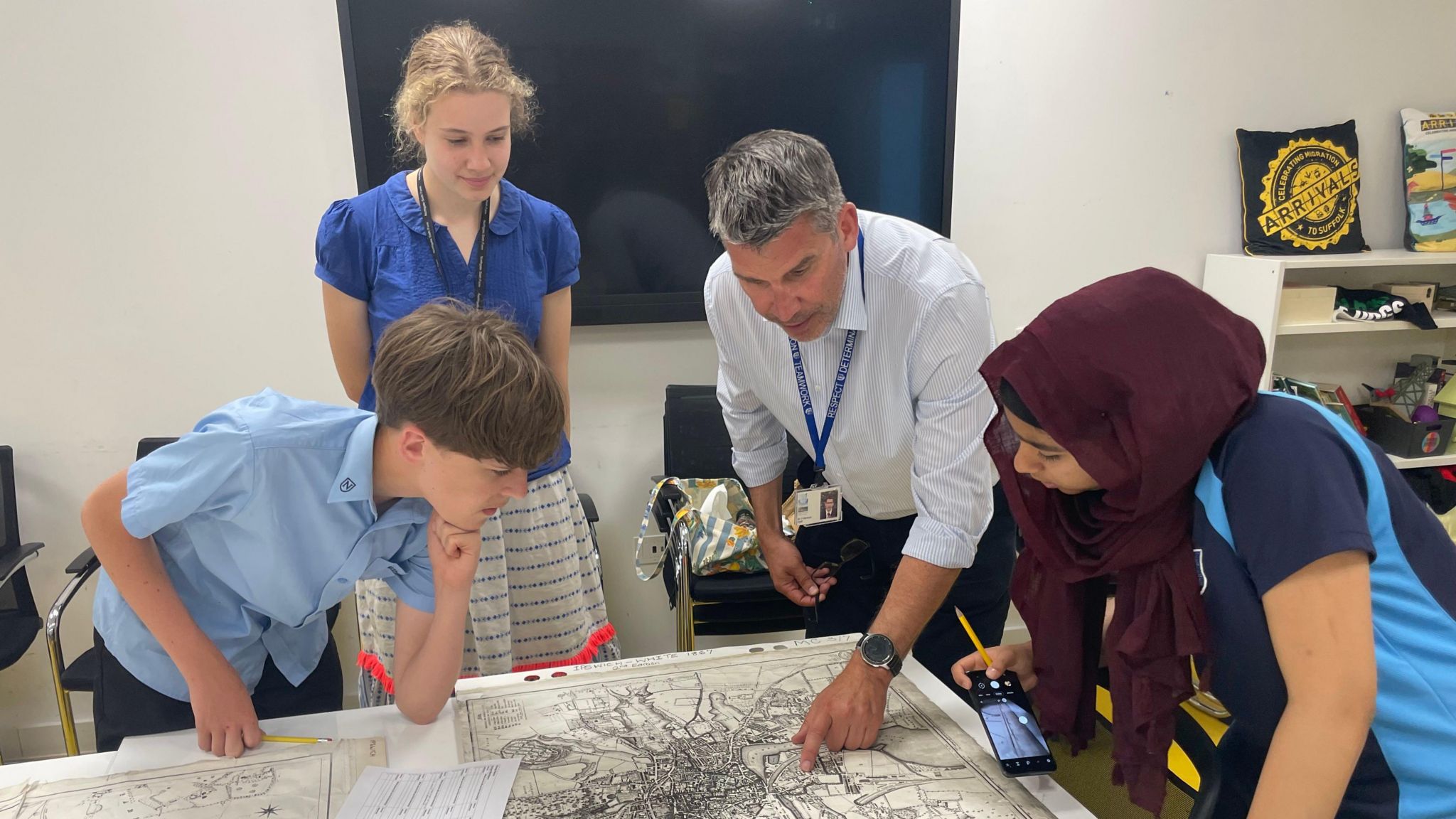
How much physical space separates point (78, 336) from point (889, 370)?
2.42 metres

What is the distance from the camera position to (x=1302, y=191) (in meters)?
3.11

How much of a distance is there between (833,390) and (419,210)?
87 centimetres

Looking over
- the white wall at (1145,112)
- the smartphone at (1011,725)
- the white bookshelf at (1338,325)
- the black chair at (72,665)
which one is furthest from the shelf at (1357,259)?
the black chair at (72,665)

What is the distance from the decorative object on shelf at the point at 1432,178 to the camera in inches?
123

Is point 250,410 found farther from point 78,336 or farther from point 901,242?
point 78,336

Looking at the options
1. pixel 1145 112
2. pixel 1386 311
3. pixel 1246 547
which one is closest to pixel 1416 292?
pixel 1386 311

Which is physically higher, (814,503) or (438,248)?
(438,248)

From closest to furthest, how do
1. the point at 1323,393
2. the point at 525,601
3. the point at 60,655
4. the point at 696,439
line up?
1. the point at 525,601
2. the point at 60,655
3. the point at 696,439
4. the point at 1323,393

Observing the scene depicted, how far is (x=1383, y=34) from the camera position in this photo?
312cm

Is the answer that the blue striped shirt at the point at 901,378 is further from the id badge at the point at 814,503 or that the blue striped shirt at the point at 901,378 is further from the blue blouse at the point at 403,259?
the blue blouse at the point at 403,259

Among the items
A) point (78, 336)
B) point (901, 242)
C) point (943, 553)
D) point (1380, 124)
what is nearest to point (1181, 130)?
point (1380, 124)

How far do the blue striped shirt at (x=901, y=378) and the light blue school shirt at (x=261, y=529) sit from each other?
67cm

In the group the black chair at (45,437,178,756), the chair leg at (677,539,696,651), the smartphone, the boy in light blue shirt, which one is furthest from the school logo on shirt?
the black chair at (45,437,178,756)

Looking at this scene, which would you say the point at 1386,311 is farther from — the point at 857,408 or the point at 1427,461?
the point at 857,408
